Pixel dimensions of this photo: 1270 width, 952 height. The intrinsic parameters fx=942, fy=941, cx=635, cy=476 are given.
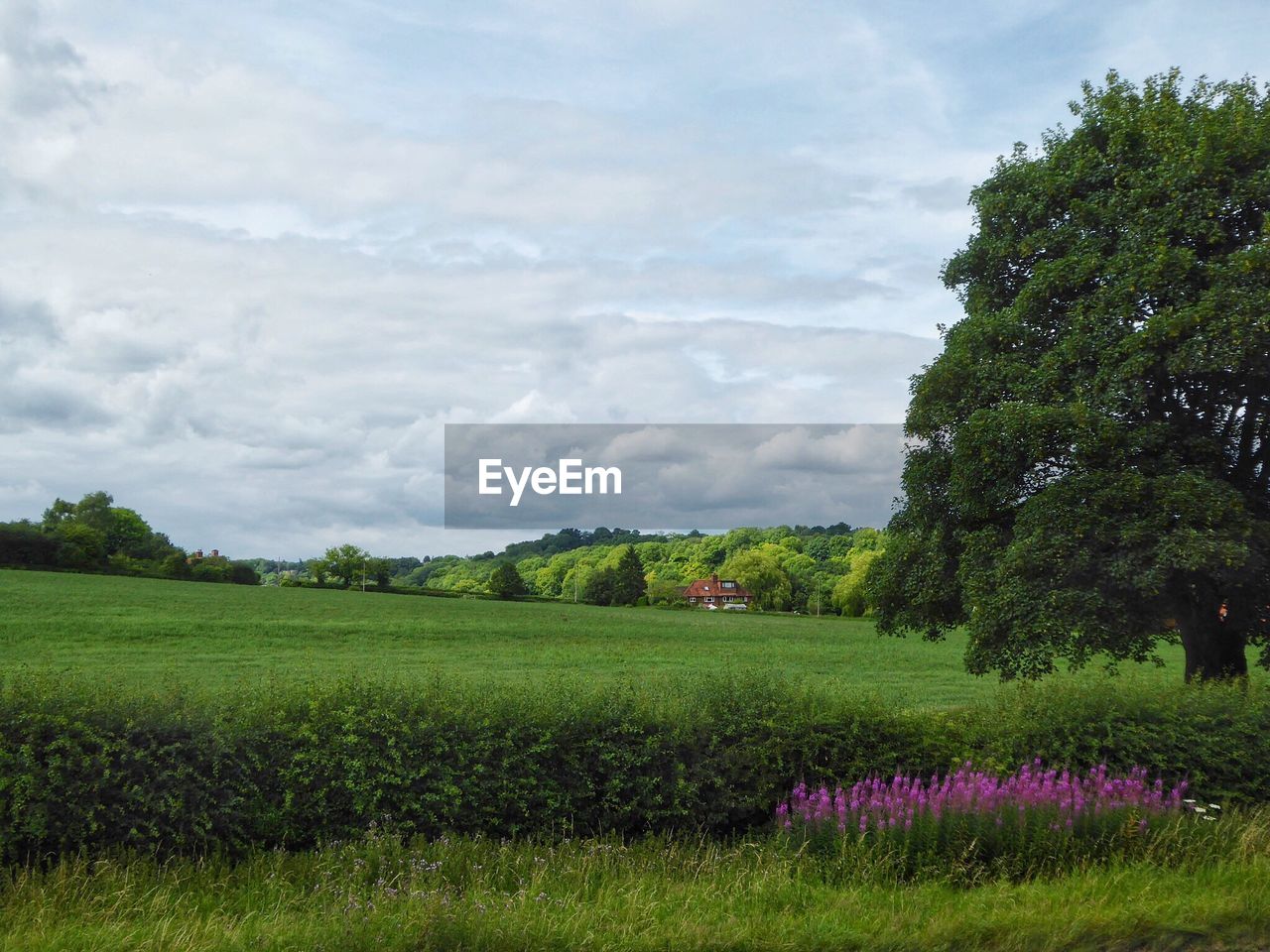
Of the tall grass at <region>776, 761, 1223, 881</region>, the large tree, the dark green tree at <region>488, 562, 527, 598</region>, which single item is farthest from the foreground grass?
the dark green tree at <region>488, 562, 527, 598</region>

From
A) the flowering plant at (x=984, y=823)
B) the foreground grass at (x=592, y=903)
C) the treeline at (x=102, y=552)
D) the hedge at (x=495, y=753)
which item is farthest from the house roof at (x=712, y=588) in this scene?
the foreground grass at (x=592, y=903)

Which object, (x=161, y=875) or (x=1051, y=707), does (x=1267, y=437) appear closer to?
(x=1051, y=707)

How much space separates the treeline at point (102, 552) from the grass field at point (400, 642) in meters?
14.2

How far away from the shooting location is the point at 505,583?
9475 cm

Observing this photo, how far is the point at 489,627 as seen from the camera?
2140 inches

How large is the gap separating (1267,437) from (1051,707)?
701cm

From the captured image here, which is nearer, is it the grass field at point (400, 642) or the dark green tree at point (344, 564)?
the grass field at point (400, 642)

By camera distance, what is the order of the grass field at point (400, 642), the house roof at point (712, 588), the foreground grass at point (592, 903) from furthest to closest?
the house roof at point (712, 588) → the grass field at point (400, 642) → the foreground grass at point (592, 903)

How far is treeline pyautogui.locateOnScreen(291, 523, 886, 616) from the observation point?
3770 inches

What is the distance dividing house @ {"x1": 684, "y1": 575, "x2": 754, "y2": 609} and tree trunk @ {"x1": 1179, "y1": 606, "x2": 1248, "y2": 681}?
9168cm

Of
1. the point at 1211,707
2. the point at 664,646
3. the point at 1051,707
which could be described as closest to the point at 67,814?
the point at 1051,707

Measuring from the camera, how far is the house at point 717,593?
354 feet

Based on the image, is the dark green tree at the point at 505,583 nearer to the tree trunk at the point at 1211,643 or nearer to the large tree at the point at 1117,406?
the large tree at the point at 1117,406

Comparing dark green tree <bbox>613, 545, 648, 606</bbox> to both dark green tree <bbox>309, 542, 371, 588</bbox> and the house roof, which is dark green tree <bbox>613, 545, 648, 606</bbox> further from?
dark green tree <bbox>309, 542, 371, 588</bbox>
